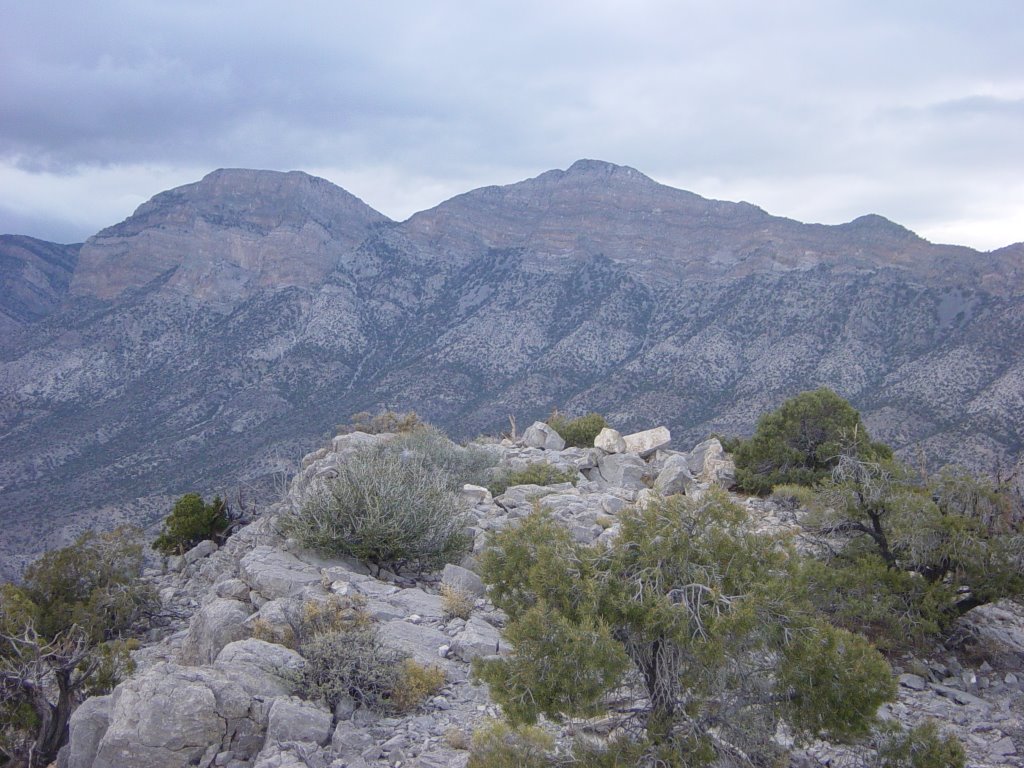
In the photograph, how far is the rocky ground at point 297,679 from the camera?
24.0 feet

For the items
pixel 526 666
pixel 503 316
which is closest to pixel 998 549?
pixel 526 666

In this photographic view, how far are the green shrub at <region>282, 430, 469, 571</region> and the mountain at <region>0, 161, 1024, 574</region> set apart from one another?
2671cm

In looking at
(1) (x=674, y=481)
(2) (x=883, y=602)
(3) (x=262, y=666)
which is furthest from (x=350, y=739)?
(1) (x=674, y=481)

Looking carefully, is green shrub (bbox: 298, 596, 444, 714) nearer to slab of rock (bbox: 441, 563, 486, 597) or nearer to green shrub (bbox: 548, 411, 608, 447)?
slab of rock (bbox: 441, 563, 486, 597)

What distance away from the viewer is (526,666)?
650cm

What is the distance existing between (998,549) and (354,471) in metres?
10.7

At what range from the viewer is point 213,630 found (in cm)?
1002

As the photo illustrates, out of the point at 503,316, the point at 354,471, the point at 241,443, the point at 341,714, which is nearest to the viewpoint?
the point at 341,714

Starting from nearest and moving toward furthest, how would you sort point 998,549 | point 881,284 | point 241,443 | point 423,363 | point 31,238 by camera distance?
point 998,549, point 241,443, point 881,284, point 423,363, point 31,238

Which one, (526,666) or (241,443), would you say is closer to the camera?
(526,666)

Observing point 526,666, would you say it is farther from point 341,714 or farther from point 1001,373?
point 1001,373

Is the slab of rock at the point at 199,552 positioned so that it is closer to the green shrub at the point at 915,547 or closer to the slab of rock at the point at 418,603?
the slab of rock at the point at 418,603

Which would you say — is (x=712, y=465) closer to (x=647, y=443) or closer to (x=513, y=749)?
(x=647, y=443)

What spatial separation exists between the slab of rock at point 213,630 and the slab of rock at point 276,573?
0.73 meters
